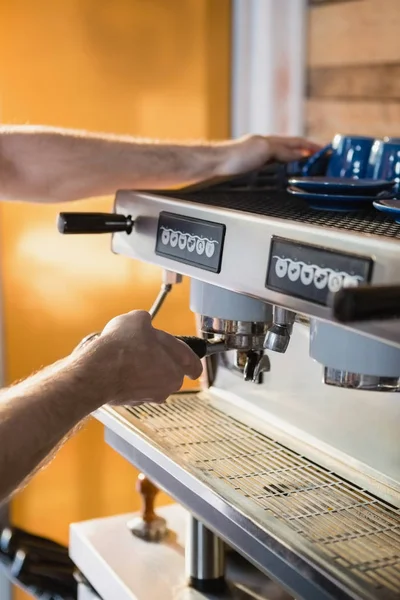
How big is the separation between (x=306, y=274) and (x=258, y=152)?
470mm

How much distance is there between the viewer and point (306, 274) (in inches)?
Answer: 27.5

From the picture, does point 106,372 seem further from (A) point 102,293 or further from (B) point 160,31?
(B) point 160,31

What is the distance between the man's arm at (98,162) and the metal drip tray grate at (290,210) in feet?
0.43

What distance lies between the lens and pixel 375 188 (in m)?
0.87

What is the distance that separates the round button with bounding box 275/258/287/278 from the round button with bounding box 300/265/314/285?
24 mm

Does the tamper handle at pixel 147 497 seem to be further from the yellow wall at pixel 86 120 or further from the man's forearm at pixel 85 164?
the yellow wall at pixel 86 120

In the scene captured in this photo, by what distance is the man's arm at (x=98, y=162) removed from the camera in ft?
3.86

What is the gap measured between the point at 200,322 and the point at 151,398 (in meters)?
0.14

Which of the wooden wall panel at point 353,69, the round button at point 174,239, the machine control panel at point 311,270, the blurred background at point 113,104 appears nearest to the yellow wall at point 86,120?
the blurred background at point 113,104

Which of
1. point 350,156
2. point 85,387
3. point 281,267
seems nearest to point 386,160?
point 350,156

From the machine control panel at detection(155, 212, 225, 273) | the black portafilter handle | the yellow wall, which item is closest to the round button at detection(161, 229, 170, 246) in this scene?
the machine control panel at detection(155, 212, 225, 273)

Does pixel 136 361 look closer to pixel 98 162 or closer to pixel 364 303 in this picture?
pixel 364 303

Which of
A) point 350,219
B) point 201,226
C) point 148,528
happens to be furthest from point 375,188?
point 148,528

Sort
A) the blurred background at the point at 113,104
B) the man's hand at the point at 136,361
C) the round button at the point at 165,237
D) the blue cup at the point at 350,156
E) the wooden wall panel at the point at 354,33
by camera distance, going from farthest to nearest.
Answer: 1. the blurred background at the point at 113,104
2. the wooden wall panel at the point at 354,33
3. the blue cup at the point at 350,156
4. the round button at the point at 165,237
5. the man's hand at the point at 136,361
